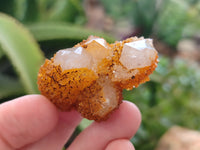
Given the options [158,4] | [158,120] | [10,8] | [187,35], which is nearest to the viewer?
[158,120]

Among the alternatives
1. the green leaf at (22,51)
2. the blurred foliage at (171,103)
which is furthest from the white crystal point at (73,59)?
the blurred foliage at (171,103)

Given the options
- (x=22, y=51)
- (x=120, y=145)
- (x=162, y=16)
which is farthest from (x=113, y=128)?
(x=162, y=16)

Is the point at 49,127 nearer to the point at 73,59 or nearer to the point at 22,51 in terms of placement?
the point at 73,59

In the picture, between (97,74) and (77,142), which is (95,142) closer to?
(77,142)

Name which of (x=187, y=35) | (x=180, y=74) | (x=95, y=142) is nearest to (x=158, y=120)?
(x=180, y=74)

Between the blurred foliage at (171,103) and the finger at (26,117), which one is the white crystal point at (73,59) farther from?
the blurred foliage at (171,103)

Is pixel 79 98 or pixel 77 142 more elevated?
pixel 79 98
